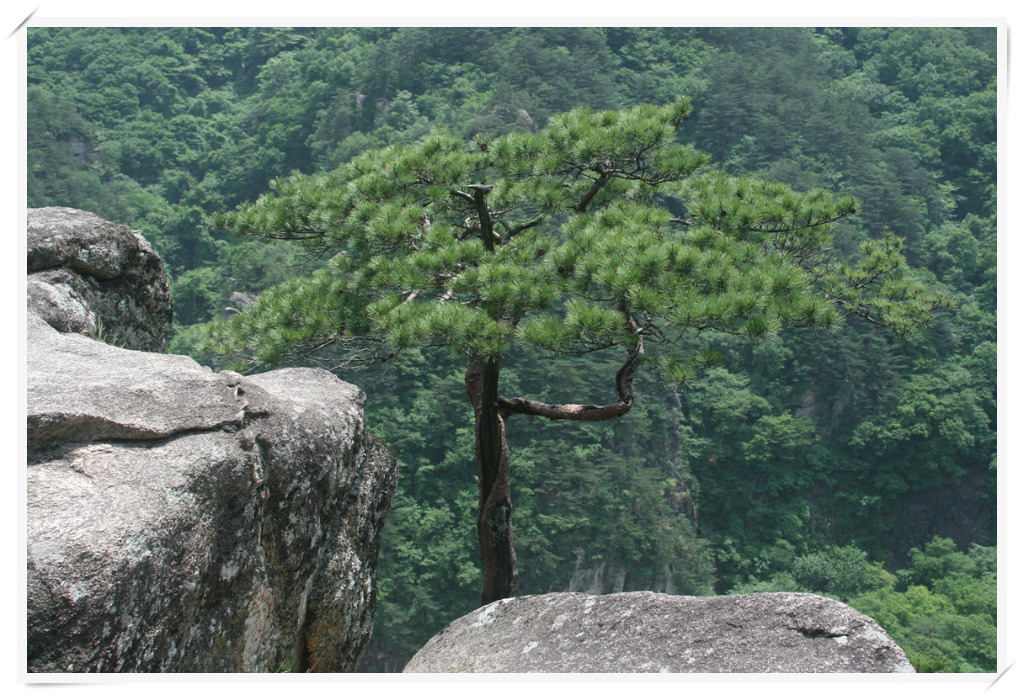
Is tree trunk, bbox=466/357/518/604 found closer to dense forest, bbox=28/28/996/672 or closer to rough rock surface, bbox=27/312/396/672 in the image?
rough rock surface, bbox=27/312/396/672

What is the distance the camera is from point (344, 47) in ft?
160

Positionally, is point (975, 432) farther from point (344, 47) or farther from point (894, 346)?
point (344, 47)

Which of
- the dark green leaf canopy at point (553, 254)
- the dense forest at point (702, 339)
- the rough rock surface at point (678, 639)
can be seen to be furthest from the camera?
the dense forest at point (702, 339)

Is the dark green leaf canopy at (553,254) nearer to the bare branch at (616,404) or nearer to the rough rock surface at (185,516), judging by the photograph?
the bare branch at (616,404)

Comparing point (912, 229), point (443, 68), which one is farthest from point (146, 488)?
point (443, 68)

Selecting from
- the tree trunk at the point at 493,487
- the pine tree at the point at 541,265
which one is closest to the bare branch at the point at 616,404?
the pine tree at the point at 541,265

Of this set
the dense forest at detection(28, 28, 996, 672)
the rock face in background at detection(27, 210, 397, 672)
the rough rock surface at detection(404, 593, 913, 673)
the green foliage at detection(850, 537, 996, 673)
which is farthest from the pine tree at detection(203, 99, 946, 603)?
the green foliage at detection(850, 537, 996, 673)

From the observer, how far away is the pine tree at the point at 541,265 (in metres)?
3.71

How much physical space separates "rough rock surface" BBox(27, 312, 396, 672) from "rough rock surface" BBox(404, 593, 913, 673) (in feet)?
1.99

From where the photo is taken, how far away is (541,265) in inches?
158

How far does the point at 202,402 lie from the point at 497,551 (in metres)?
2.47

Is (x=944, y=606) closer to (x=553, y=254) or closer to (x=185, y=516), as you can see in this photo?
(x=553, y=254)

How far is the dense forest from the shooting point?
1057 inches

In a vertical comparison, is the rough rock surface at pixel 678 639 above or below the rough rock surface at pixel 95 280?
below
